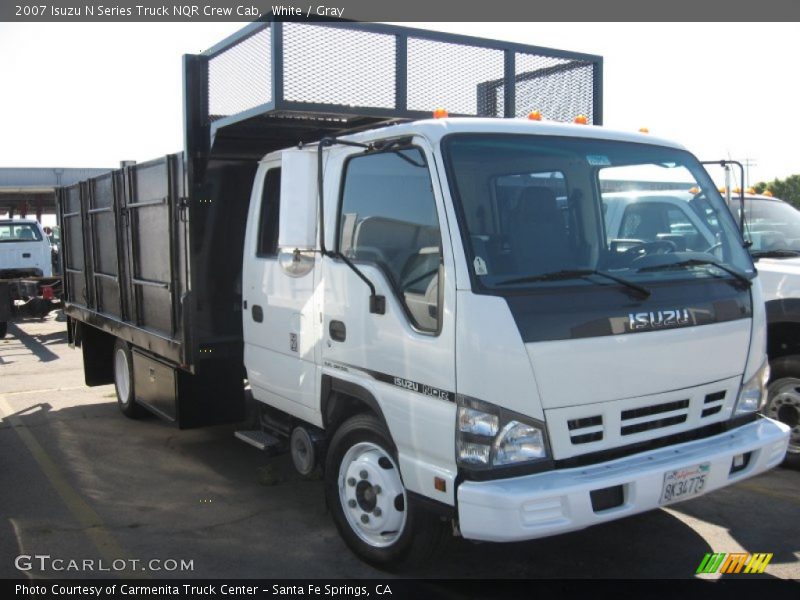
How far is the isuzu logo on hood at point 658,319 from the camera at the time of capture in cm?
374

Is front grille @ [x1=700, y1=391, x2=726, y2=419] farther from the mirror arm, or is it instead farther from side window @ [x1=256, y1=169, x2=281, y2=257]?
side window @ [x1=256, y1=169, x2=281, y2=257]

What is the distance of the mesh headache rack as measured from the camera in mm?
4711

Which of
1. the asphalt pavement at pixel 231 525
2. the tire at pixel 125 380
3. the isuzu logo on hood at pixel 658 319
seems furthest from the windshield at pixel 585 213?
the tire at pixel 125 380

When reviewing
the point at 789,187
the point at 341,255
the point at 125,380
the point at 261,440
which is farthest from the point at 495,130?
the point at 789,187

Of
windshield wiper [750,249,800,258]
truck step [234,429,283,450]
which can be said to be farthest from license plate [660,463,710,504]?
windshield wiper [750,249,800,258]

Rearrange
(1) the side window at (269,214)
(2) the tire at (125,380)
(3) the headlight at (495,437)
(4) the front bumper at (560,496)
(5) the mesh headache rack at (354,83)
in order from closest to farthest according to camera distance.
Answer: (4) the front bumper at (560,496) < (3) the headlight at (495,437) < (5) the mesh headache rack at (354,83) < (1) the side window at (269,214) < (2) the tire at (125,380)

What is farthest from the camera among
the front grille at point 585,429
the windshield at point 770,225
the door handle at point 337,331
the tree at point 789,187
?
the tree at point 789,187

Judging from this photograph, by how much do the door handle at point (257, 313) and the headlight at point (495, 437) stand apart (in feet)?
7.01

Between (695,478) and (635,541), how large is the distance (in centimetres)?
105

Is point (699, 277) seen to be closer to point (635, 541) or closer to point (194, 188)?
point (635, 541)

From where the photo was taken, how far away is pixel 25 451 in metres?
6.89

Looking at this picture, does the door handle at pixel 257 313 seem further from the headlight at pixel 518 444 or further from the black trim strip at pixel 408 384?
the headlight at pixel 518 444

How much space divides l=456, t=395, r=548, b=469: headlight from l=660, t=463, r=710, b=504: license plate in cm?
64

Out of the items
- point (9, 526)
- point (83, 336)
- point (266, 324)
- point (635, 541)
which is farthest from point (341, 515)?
point (83, 336)
